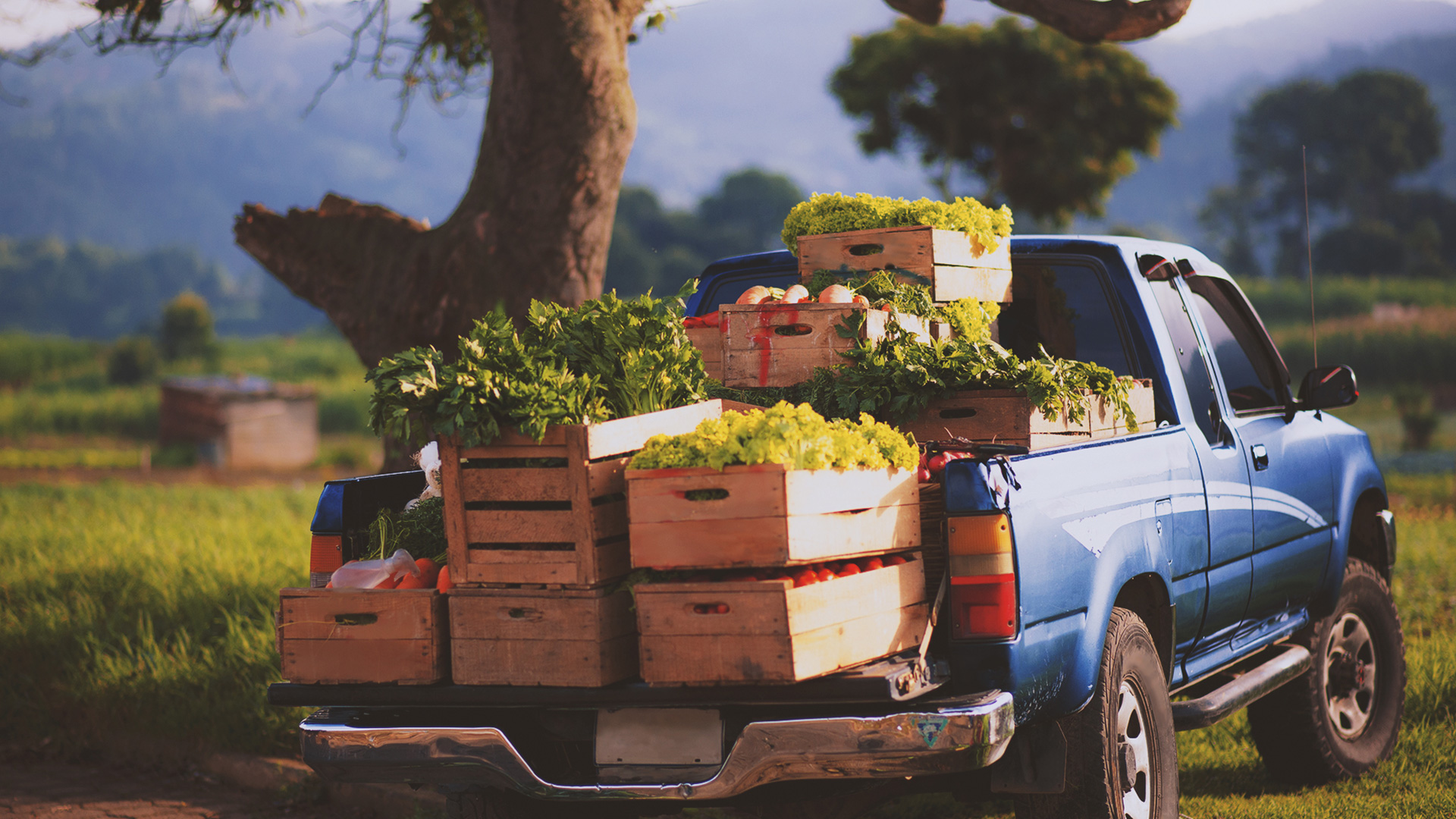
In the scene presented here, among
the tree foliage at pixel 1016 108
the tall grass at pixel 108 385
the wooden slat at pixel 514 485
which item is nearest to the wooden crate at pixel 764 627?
the wooden slat at pixel 514 485

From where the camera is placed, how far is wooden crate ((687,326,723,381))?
5055 mm

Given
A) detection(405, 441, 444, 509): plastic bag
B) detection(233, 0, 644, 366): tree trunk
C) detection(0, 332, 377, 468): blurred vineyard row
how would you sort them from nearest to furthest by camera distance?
detection(405, 441, 444, 509): plastic bag
detection(233, 0, 644, 366): tree trunk
detection(0, 332, 377, 468): blurred vineyard row

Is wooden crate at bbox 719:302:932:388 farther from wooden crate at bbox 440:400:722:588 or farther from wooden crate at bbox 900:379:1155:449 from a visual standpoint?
wooden crate at bbox 440:400:722:588

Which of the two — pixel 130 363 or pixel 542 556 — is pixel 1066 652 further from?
pixel 130 363

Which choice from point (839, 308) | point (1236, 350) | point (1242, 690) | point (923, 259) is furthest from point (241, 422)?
point (1242, 690)

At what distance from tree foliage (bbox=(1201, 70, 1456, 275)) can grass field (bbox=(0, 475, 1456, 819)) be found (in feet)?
321

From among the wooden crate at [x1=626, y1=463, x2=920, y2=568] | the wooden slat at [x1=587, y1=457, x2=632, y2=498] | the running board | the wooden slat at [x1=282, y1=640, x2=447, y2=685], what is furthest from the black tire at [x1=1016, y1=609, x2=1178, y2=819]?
the wooden slat at [x1=282, y1=640, x2=447, y2=685]

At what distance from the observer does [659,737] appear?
355cm

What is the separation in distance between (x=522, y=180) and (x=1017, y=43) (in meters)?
31.3

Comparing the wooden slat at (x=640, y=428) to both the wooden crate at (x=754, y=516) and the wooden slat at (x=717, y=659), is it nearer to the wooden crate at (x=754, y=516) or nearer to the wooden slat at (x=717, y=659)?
the wooden crate at (x=754, y=516)

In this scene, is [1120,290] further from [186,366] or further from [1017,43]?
[186,366]

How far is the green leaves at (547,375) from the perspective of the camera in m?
3.50

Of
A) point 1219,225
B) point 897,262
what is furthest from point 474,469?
point 1219,225

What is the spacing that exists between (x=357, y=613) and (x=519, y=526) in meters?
0.57
